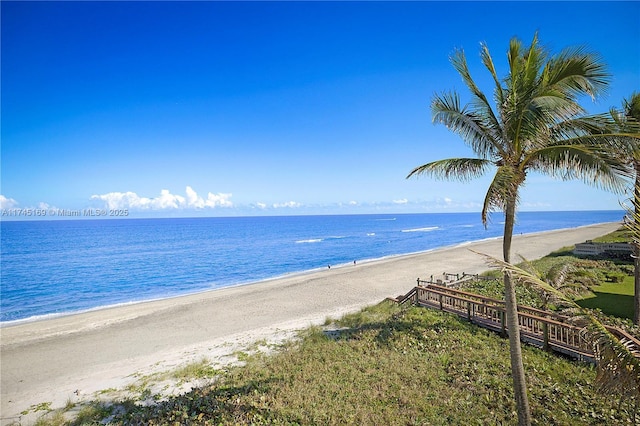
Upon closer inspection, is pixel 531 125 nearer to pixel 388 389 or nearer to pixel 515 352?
pixel 515 352

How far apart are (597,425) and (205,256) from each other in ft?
196

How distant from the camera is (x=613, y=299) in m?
14.3

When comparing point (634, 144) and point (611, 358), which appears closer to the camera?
point (611, 358)

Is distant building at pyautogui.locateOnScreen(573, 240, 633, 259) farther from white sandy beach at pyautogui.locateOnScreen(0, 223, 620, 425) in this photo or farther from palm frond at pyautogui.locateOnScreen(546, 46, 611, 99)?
palm frond at pyautogui.locateOnScreen(546, 46, 611, 99)

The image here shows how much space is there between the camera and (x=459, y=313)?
46.5ft

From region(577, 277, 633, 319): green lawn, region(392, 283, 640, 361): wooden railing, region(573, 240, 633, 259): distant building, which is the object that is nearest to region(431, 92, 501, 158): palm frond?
region(392, 283, 640, 361): wooden railing

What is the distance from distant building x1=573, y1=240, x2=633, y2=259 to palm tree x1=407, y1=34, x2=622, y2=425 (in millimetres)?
23508

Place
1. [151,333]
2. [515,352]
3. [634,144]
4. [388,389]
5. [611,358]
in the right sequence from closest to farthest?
[611,358] → [634,144] → [515,352] → [388,389] → [151,333]

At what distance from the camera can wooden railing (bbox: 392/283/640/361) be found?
1013 cm

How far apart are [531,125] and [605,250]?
2785 centimetres

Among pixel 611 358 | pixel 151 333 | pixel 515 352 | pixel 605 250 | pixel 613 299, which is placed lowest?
pixel 151 333

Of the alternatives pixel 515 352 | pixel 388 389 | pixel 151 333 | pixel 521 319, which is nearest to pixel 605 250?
pixel 521 319

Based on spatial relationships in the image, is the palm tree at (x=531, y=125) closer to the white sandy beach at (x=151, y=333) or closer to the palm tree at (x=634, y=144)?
the palm tree at (x=634, y=144)

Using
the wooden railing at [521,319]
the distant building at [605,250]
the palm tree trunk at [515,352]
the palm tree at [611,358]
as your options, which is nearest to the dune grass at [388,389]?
the wooden railing at [521,319]
